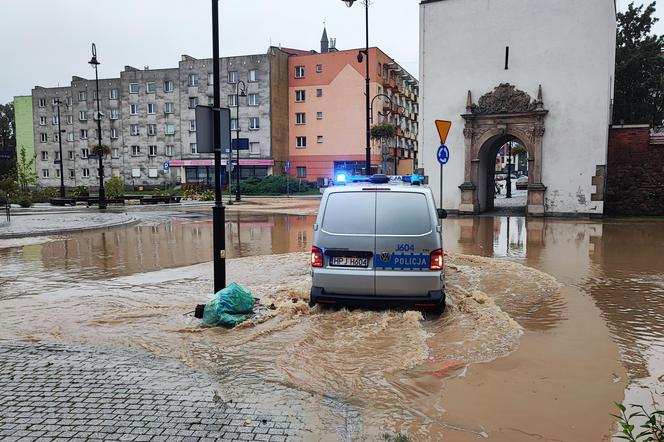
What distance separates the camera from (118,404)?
4352mm

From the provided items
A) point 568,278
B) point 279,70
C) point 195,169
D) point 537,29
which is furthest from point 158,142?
point 568,278

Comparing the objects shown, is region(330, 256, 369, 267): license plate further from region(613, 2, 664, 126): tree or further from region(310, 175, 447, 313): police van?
region(613, 2, 664, 126): tree

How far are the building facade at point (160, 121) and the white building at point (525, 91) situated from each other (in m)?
35.0

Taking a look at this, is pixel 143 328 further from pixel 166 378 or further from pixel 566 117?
pixel 566 117

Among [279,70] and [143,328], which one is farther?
[279,70]

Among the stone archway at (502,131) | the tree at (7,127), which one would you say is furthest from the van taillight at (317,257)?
the tree at (7,127)

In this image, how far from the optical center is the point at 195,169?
61375mm

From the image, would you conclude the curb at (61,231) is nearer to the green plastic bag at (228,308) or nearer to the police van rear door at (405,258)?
the green plastic bag at (228,308)

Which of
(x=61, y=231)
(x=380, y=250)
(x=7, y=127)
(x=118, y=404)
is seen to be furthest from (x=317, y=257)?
(x=7, y=127)

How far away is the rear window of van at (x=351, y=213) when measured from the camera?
6.90 m

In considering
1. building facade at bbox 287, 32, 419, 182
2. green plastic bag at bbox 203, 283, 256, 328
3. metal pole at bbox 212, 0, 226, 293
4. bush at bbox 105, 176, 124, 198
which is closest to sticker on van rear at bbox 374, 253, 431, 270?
green plastic bag at bbox 203, 283, 256, 328

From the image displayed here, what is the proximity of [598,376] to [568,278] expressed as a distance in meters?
5.53

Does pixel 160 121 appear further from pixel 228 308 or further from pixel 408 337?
pixel 408 337

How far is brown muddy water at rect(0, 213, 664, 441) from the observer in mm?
4309
